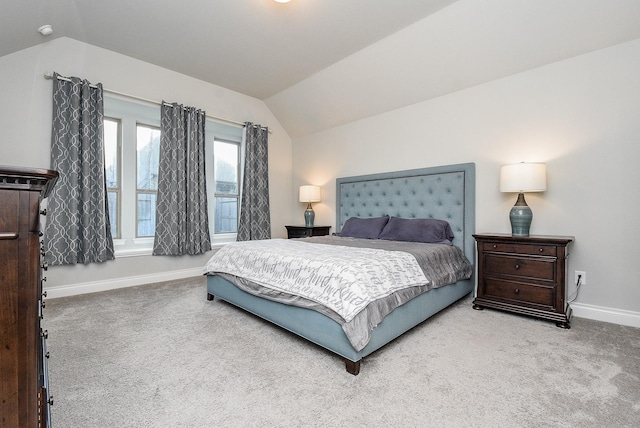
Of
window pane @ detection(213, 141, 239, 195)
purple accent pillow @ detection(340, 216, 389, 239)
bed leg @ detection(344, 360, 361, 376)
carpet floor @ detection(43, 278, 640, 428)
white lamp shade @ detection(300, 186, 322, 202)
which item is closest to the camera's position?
carpet floor @ detection(43, 278, 640, 428)

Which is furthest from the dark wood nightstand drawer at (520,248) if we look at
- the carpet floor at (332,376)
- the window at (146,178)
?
the window at (146,178)

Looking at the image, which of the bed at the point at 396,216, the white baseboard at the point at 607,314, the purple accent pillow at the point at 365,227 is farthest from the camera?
the purple accent pillow at the point at 365,227

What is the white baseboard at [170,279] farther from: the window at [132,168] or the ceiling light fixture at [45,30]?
the ceiling light fixture at [45,30]

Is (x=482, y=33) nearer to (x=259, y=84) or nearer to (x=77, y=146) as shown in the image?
(x=259, y=84)

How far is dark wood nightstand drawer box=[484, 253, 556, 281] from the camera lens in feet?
8.40

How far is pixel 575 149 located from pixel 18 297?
3.72 metres

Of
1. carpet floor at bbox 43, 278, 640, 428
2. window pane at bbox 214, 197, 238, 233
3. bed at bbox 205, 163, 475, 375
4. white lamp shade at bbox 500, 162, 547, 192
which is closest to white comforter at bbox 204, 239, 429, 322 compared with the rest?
bed at bbox 205, 163, 475, 375

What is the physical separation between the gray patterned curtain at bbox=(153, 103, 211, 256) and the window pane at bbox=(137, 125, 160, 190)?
0.25 m

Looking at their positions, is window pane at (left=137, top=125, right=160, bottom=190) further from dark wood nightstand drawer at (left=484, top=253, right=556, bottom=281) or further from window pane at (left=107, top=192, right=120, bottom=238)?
dark wood nightstand drawer at (left=484, top=253, right=556, bottom=281)

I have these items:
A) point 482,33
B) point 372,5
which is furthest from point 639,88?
point 372,5

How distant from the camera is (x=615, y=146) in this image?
257 centimetres

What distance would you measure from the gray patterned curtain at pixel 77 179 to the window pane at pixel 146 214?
0.50 m

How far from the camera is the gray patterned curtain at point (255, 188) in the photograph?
15.5 feet

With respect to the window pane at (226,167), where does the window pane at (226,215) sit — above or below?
below
